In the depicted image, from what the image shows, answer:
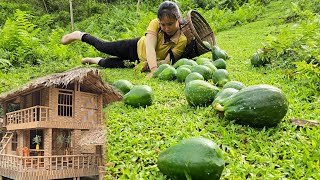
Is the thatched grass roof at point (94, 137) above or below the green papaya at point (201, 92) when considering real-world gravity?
below

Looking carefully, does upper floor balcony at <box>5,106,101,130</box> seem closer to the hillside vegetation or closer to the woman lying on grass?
the hillside vegetation

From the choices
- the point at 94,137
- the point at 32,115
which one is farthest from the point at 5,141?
the point at 94,137

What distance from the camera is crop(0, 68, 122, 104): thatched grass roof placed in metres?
1.33

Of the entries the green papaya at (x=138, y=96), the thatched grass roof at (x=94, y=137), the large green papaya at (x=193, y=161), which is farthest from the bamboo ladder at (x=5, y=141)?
the green papaya at (x=138, y=96)

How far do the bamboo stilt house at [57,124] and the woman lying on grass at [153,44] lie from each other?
10.6 ft

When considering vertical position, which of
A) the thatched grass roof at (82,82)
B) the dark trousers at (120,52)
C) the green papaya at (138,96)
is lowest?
the thatched grass roof at (82,82)

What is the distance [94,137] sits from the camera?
1057 millimetres

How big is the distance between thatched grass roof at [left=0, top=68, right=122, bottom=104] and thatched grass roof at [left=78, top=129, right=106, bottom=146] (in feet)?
0.68

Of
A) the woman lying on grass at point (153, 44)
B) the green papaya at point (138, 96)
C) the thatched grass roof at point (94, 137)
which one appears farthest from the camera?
the woman lying on grass at point (153, 44)

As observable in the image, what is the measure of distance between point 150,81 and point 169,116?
1622 mm

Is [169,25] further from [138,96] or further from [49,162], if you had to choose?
[49,162]

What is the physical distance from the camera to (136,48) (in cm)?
588

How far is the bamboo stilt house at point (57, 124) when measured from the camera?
44.8 inches

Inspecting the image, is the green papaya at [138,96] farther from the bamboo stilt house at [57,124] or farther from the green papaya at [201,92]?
the bamboo stilt house at [57,124]
